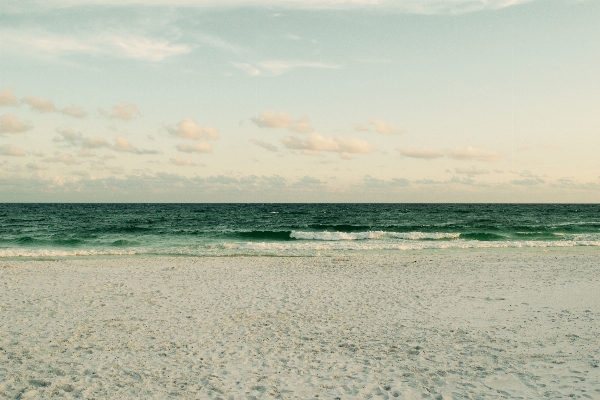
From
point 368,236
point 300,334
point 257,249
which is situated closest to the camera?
point 300,334

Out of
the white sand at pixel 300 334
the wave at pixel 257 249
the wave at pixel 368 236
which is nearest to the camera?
the white sand at pixel 300 334

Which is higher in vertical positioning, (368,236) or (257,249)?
(368,236)

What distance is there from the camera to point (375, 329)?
1052cm

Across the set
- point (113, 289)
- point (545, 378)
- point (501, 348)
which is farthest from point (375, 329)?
point (113, 289)

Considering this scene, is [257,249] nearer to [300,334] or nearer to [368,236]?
[368,236]

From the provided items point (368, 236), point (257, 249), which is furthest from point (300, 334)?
point (368, 236)

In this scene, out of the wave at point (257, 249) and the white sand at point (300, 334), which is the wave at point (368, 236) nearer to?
the wave at point (257, 249)

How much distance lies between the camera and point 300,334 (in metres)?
10.1

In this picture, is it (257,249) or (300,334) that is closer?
(300,334)

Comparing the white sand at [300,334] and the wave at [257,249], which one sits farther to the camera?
the wave at [257,249]

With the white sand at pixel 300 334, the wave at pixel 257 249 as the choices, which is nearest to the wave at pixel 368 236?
the wave at pixel 257 249

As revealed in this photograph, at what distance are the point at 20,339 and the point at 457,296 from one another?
12123 millimetres

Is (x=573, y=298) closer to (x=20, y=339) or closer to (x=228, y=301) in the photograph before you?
(x=228, y=301)

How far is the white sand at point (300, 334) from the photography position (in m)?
7.34
